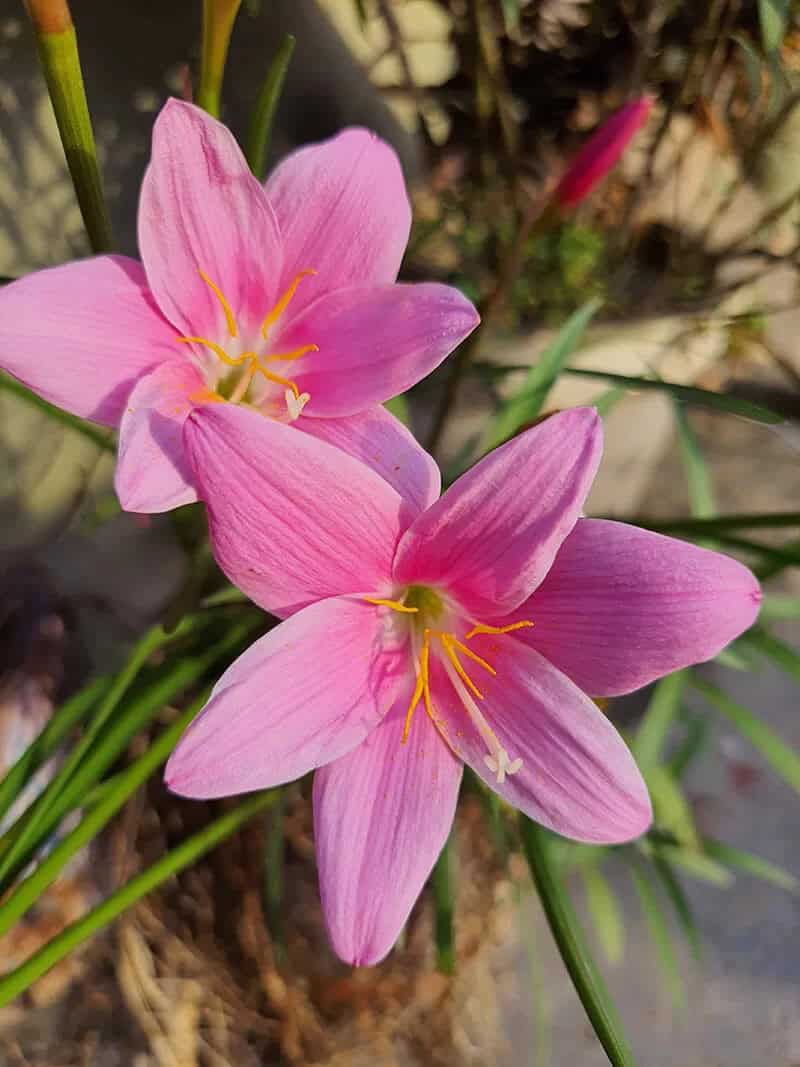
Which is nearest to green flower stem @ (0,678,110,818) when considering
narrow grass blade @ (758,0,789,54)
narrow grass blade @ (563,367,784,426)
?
narrow grass blade @ (563,367,784,426)

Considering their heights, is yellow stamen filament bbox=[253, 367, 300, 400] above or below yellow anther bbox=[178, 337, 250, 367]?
below

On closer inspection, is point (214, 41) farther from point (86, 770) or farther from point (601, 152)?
point (86, 770)

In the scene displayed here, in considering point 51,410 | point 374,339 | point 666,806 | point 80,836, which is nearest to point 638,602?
point 374,339

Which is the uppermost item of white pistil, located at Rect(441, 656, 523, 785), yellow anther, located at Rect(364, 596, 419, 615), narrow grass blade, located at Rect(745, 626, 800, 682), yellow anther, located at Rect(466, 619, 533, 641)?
yellow anther, located at Rect(364, 596, 419, 615)

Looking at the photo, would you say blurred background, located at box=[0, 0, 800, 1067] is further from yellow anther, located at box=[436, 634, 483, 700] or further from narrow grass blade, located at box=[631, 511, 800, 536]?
yellow anther, located at box=[436, 634, 483, 700]

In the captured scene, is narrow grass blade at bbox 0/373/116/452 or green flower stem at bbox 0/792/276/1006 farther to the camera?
narrow grass blade at bbox 0/373/116/452

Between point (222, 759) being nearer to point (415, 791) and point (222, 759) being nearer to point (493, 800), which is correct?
point (415, 791)
